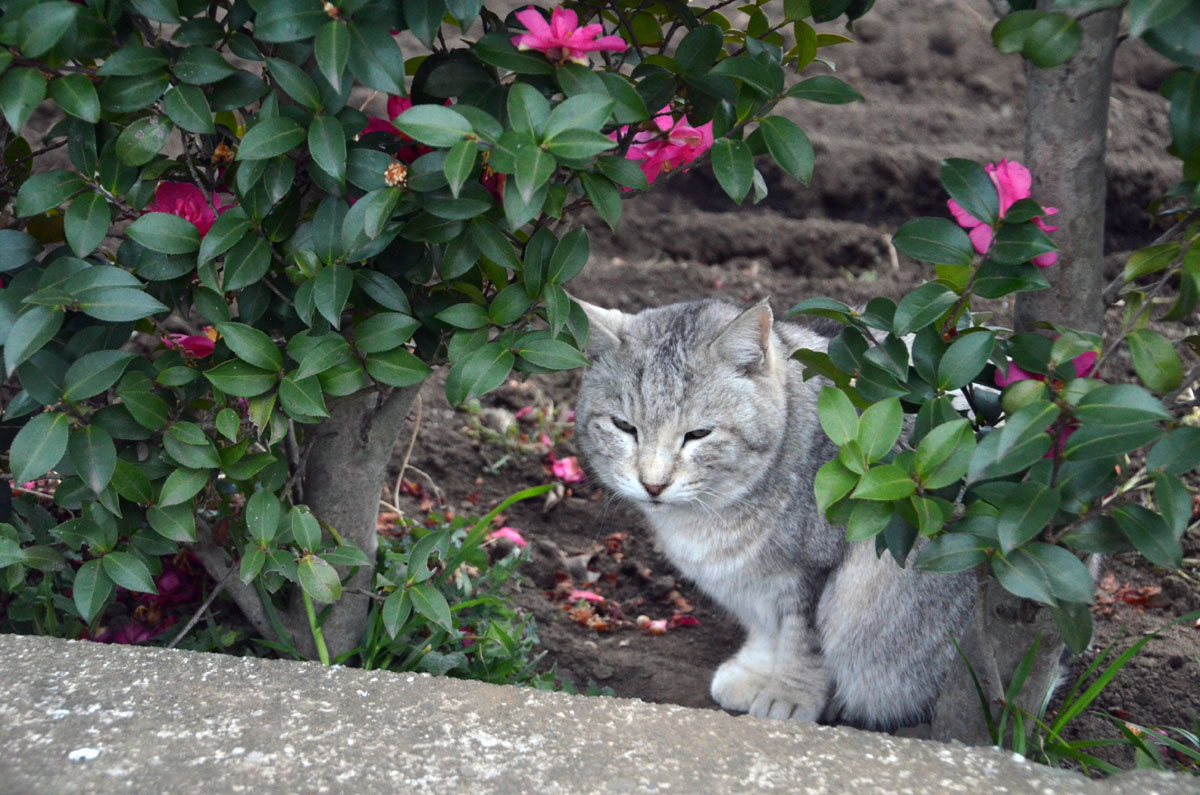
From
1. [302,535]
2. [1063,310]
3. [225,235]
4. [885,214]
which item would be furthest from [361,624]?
[885,214]

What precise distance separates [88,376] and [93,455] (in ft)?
0.44

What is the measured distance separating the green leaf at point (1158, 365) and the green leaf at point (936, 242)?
300mm

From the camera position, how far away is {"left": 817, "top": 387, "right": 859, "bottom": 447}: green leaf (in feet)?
5.35

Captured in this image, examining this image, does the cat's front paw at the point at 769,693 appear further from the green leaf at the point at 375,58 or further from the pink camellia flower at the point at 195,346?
the green leaf at the point at 375,58

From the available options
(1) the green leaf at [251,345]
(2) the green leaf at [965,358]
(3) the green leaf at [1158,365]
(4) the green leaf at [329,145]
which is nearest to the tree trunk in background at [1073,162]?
(2) the green leaf at [965,358]

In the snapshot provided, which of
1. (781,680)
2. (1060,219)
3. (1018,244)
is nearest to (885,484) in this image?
(1018,244)

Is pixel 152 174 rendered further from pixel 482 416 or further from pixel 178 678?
pixel 482 416

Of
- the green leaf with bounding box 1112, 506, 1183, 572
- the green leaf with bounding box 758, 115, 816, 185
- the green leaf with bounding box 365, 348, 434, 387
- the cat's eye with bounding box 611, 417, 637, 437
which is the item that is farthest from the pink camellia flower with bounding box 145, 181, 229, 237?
the green leaf with bounding box 1112, 506, 1183, 572

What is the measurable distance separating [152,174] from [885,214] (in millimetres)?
3615

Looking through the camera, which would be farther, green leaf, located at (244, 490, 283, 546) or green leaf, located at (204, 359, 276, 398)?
green leaf, located at (244, 490, 283, 546)

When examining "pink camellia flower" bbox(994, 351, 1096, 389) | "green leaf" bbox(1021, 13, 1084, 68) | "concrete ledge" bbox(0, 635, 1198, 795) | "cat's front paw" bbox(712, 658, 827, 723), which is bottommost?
"cat's front paw" bbox(712, 658, 827, 723)

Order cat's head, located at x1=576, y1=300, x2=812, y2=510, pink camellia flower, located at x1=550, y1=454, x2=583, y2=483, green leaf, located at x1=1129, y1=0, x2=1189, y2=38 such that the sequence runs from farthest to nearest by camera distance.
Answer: pink camellia flower, located at x1=550, y1=454, x2=583, y2=483 → cat's head, located at x1=576, y1=300, x2=812, y2=510 → green leaf, located at x1=1129, y1=0, x2=1189, y2=38

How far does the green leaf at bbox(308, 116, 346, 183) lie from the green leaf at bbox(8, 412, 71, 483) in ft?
2.02

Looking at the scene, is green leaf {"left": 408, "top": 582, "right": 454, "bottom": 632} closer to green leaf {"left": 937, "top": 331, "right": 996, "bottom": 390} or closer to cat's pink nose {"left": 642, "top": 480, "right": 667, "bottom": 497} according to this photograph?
cat's pink nose {"left": 642, "top": 480, "right": 667, "bottom": 497}
